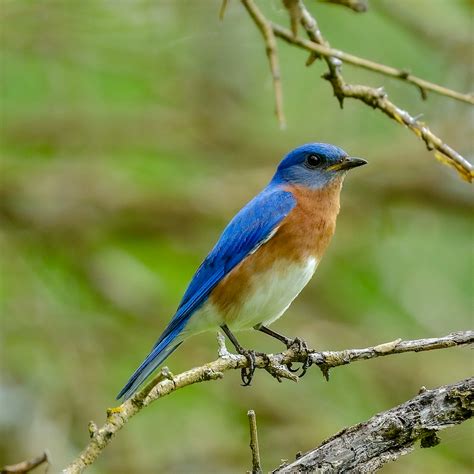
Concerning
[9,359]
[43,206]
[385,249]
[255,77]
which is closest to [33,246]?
[43,206]

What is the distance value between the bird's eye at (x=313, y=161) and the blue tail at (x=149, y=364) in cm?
144

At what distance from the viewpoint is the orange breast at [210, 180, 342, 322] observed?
545 cm

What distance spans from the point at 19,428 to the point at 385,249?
4.13 metres

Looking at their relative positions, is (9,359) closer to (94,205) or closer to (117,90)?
(94,205)

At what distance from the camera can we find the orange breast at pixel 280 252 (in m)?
5.45

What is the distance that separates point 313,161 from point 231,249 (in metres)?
0.83

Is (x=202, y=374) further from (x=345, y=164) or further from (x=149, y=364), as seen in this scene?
(x=345, y=164)

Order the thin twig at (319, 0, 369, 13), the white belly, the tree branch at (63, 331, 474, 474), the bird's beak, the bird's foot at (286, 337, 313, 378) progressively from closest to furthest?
the tree branch at (63, 331, 474, 474) → the thin twig at (319, 0, 369, 13) → the bird's foot at (286, 337, 313, 378) → the white belly → the bird's beak

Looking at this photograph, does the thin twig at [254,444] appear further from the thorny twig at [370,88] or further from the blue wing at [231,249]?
the blue wing at [231,249]

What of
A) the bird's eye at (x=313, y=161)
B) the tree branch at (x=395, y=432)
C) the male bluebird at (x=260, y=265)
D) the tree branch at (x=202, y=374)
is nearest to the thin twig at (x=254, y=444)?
the tree branch at (x=395, y=432)

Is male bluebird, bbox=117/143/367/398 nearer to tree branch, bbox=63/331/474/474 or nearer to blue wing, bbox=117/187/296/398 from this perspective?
blue wing, bbox=117/187/296/398

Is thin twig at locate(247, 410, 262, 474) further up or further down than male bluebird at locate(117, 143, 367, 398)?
further down

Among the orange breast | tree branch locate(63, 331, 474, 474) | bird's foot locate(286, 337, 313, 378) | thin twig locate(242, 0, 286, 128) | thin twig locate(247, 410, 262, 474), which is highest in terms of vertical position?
thin twig locate(242, 0, 286, 128)

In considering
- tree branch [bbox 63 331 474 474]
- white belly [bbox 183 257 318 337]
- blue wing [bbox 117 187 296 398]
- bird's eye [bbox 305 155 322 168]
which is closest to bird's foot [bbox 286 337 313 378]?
tree branch [bbox 63 331 474 474]
